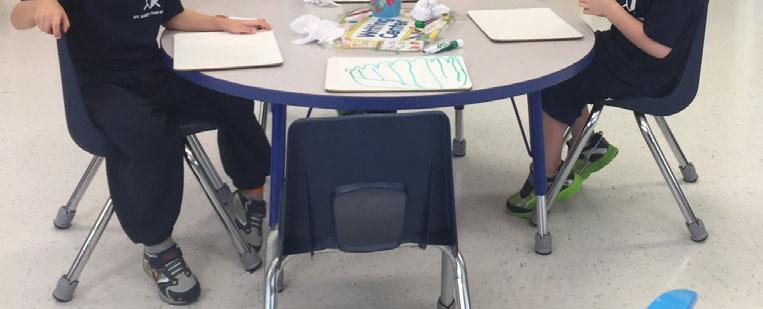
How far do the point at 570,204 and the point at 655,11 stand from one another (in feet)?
2.28

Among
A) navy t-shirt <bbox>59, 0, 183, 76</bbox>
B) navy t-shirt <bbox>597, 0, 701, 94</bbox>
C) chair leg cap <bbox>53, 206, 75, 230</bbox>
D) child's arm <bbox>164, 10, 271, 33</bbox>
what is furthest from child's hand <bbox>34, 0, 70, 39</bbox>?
navy t-shirt <bbox>597, 0, 701, 94</bbox>

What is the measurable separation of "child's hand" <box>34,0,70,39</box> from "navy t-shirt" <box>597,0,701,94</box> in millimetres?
1203

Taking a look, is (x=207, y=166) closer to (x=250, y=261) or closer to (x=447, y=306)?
(x=250, y=261)

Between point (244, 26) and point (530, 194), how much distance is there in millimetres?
888

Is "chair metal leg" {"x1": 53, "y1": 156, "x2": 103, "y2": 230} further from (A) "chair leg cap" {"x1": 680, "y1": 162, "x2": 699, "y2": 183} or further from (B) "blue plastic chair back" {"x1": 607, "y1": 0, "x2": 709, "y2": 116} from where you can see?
(A) "chair leg cap" {"x1": 680, "y1": 162, "x2": 699, "y2": 183}

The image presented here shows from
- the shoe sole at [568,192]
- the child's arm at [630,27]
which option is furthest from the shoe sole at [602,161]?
the child's arm at [630,27]

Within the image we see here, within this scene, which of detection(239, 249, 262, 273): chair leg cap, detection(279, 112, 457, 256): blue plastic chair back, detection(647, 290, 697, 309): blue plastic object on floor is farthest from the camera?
detection(239, 249, 262, 273): chair leg cap

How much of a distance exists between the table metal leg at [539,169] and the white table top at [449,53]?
0.17 meters

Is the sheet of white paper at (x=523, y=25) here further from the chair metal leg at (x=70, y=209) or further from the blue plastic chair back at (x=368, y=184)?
the chair metal leg at (x=70, y=209)

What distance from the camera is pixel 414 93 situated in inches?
53.1

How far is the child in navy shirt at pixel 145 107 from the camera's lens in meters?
1.65

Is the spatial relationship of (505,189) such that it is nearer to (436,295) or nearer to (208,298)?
(436,295)

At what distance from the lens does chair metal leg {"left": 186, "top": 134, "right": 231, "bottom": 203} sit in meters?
1.85

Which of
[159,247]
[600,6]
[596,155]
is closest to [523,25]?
[600,6]
